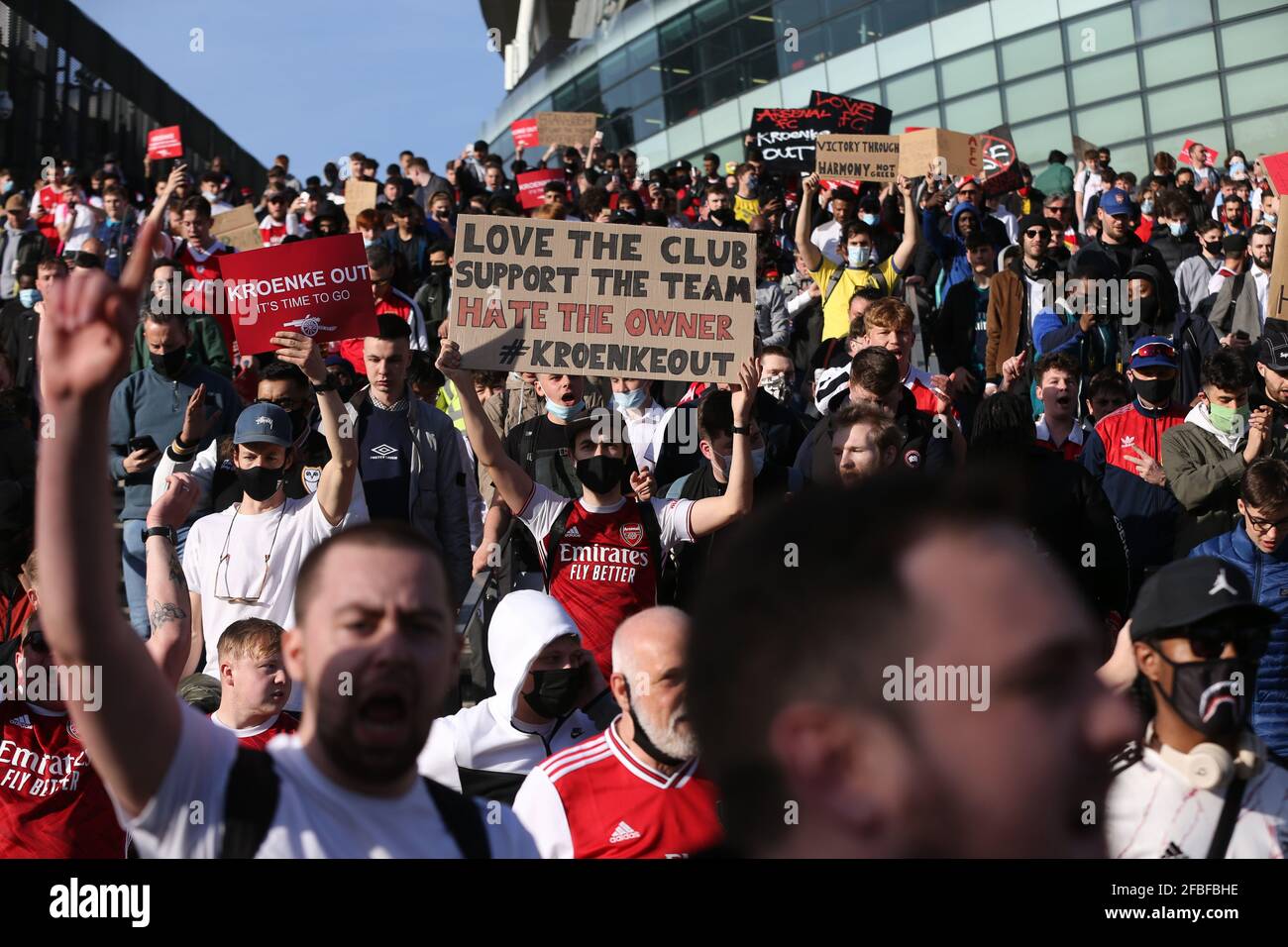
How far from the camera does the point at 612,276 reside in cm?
676

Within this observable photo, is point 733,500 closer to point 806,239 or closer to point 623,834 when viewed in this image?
point 623,834

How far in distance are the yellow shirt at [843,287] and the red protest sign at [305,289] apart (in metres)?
4.14

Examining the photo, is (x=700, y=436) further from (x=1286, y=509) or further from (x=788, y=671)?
(x=788, y=671)

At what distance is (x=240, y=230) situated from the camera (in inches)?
476

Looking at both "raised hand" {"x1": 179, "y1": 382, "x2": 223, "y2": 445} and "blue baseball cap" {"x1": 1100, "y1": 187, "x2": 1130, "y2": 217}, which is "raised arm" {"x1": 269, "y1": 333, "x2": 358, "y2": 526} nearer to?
"raised hand" {"x1": 179, "y1": 382, "x2": 223, "y2": 445}

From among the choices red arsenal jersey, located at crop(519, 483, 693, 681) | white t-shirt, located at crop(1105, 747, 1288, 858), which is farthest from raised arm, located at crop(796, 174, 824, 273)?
white t-shirt, located at crop(1105, 747, 1288, 858)

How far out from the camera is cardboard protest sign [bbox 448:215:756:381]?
21.7 feet

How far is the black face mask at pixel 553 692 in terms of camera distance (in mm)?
4965

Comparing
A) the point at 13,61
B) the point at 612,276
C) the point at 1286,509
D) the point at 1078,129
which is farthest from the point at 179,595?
the point at 1078,129

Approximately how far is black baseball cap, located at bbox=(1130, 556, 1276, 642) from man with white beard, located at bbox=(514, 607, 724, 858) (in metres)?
1.34

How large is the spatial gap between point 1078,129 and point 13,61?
19.0m

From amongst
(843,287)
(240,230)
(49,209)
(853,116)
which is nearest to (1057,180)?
(853,116)

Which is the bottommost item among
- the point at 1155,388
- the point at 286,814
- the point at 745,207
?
the point at 286,814

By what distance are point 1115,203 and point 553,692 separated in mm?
6928
